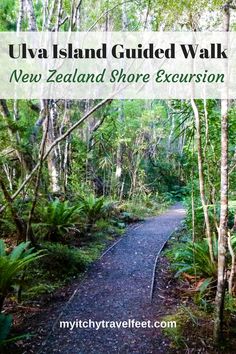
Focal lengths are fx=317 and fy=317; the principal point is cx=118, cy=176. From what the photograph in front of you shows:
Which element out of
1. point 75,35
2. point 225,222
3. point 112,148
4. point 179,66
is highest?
point 75,35

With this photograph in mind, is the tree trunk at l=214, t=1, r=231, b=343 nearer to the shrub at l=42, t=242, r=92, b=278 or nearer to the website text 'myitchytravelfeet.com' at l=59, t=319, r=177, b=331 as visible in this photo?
the website text 'myitchytravelfeet.com' at l=59, t=319, r=177, b=331

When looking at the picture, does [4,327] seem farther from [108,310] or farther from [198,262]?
[198,262]

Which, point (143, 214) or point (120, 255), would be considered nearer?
point (120, 255)

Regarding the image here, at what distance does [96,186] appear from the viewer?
12.6 meters

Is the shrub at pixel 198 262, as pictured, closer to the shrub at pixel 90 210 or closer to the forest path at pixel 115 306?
the forest path at pixel 115 306

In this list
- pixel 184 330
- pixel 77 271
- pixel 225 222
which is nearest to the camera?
pixel 225 222

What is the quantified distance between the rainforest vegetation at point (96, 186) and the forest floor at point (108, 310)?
34 cm

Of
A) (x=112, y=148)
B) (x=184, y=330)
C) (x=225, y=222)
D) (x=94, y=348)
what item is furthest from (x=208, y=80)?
(x=112, y=148)

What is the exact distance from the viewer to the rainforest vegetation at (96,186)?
3.95 m

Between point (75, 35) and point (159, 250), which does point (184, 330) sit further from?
point (75, 35)

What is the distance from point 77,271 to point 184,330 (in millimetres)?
2366

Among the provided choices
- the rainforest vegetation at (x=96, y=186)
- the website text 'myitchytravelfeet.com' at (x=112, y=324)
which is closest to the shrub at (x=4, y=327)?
the rainforest vegetation at (x=96, y=186)

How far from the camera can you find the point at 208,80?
546cm

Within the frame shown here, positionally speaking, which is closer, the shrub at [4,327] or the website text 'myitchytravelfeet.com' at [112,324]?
the shrub at [4,327]
